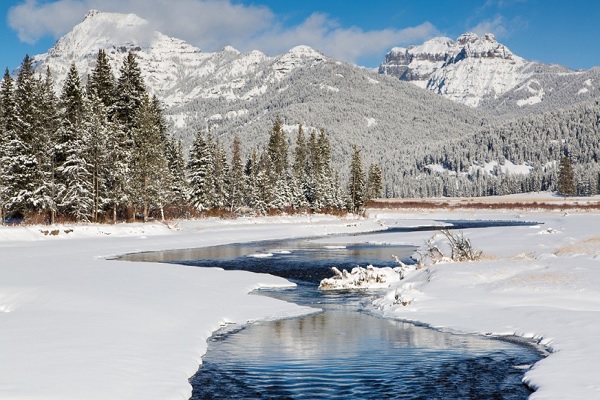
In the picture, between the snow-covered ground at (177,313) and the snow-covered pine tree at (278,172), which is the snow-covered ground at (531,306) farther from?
the snow-covered pine tree at (278,172)

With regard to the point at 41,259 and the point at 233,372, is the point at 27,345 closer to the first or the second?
the point at 233,372

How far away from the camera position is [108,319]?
593 inches

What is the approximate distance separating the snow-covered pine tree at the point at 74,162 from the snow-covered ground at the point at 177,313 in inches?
656

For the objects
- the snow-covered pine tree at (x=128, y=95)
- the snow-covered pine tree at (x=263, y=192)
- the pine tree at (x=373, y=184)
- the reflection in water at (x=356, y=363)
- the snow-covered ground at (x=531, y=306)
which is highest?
the snow-covered pine tree at (x=128, y=95)

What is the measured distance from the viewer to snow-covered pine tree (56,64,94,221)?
164 feet

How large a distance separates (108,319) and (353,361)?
6765 mm

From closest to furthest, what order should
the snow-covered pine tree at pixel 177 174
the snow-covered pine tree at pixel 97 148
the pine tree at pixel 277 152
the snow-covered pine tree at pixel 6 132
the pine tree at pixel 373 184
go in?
the snow-covered pine tree at pixel 6 132, the snow-covered pine tree at pixel 97 148, the snow-covered pine tree at pixel 177 174, the pine tree at pixel 277 152, the pine tree at pixel 373 184

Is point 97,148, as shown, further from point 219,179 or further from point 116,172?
point 219,179

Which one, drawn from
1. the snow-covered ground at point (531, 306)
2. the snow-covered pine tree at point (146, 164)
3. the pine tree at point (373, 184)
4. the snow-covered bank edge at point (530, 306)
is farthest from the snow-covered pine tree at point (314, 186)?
the snow-covered bank edge at point (530, 306)

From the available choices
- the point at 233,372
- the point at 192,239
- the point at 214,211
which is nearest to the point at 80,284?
the point at 233,372

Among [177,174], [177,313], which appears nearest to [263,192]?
[177,174]

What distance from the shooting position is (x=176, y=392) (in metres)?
10.1

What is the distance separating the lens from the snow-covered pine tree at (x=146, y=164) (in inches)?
2283

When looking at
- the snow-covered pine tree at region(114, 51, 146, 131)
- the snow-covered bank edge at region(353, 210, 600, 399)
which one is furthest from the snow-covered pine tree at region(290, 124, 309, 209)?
the snow-covered bank edge at region(353, 210, 600, 399)
